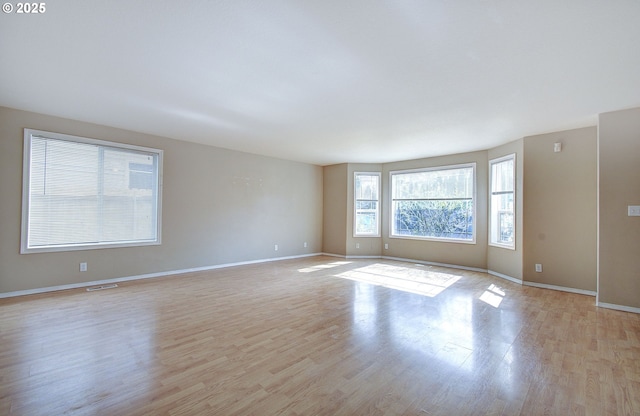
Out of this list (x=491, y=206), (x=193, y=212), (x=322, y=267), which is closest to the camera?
(x=193, y=212)

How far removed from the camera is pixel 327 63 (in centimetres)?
260

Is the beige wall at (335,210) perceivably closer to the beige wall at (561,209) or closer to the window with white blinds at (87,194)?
the beige wall at (561,209)

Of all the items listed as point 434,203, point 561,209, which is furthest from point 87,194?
point 561,209

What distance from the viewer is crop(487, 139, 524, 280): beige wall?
16.4 feet

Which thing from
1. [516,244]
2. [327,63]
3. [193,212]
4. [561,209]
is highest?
[327,63]

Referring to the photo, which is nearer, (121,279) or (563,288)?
(563,288)

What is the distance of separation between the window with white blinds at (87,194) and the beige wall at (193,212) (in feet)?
0.38

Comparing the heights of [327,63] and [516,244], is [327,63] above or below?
above

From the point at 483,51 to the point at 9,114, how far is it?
5879mm

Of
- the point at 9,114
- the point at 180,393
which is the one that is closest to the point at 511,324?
the point at 180,393

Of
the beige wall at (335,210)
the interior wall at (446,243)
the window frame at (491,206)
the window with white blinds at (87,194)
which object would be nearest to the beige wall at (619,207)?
the window frame at (491,206)

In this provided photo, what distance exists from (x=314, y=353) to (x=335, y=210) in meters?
5.61

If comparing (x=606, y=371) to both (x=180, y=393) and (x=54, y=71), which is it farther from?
(x=54, y=71)

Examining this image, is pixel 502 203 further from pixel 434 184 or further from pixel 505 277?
pixel 434 184
